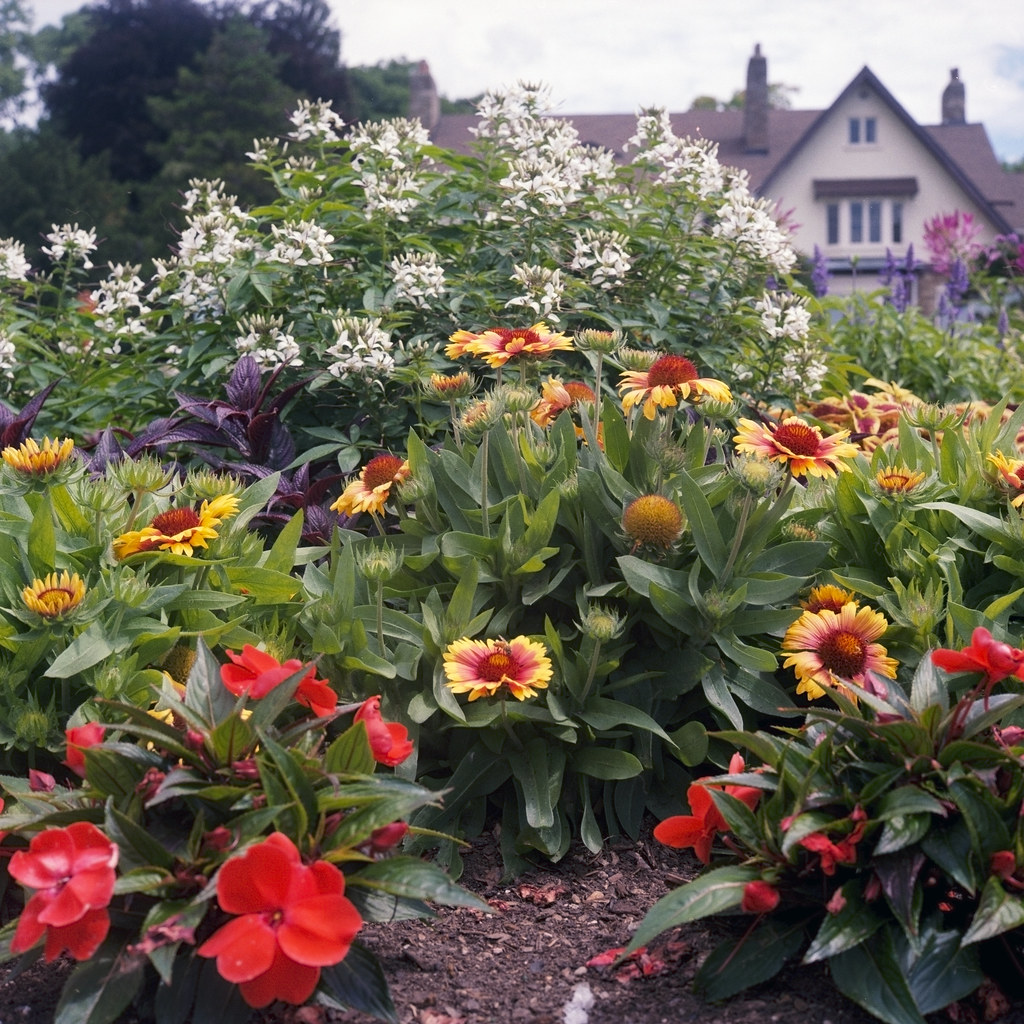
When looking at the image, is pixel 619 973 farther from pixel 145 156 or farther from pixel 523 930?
pixel 145 156

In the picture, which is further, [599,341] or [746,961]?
[599,341]

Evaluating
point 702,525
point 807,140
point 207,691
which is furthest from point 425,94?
point 207,691

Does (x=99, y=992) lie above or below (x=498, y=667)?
below

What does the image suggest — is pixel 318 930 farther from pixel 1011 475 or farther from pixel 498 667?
pixel 1011 475

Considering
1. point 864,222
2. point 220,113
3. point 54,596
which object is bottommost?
point 54,596

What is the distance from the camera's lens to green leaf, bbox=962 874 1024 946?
1424 mm

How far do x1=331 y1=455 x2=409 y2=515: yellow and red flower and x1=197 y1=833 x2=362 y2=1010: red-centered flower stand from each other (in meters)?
1.05

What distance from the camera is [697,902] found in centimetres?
153

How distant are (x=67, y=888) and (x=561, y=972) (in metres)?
0.79

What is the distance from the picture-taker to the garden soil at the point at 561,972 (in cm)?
157

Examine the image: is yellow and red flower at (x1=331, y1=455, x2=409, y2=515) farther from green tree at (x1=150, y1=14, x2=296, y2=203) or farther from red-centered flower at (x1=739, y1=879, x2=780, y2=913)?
green tree at (x1=150, y1=14, x2=296, y2=203)

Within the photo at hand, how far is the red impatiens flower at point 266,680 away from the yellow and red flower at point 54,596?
1.07 feet

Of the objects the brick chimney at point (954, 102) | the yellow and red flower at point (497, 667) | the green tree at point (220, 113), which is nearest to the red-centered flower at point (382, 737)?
the yellow and red flower at point (497, 667)

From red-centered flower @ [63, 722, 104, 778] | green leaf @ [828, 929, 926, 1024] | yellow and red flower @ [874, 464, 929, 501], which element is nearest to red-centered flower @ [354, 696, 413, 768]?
red-centered flower @ [63, 722, 104, 778]
